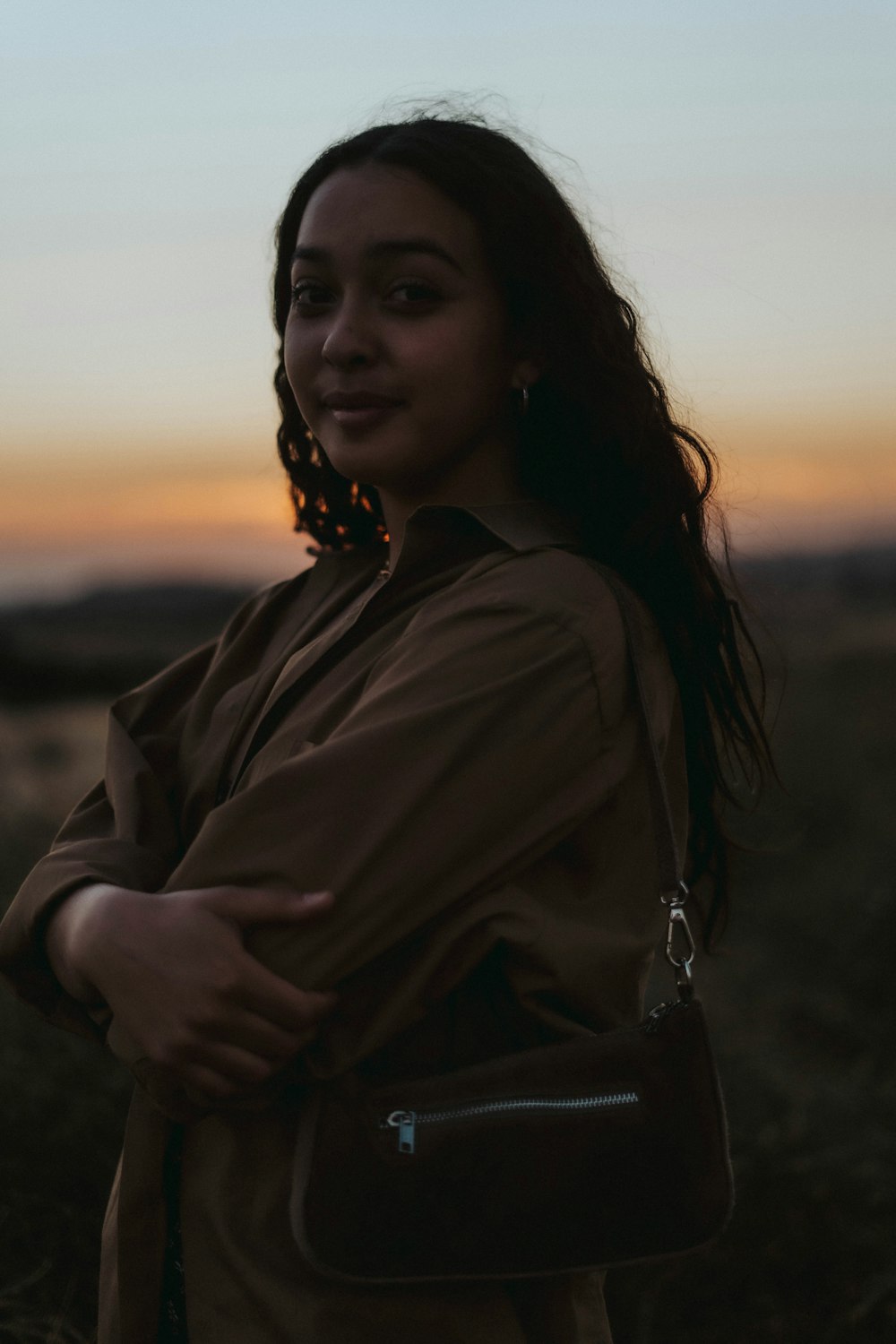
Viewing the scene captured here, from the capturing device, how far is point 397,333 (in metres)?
1.61

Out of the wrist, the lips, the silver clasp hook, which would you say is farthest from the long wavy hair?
the wrist

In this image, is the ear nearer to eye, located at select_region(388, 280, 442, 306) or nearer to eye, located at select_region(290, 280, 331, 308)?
eye, located at select_region(388, 280, 442, 306)

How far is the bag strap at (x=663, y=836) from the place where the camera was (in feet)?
4.50

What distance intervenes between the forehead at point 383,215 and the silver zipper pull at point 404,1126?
1.08 metres

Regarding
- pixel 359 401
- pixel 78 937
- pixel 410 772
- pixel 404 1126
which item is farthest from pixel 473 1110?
pixel 359 401

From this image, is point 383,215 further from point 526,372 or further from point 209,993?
point 209,993

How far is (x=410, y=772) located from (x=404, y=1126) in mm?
376

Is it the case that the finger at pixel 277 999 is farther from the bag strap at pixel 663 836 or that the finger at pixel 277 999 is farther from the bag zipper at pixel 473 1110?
the bag strap at pixel 663 836

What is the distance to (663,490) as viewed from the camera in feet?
5.69

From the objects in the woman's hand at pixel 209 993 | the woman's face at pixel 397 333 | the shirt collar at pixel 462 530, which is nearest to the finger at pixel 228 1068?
the woman's hand at pixel 209 993

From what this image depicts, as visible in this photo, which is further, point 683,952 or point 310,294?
point 310,294

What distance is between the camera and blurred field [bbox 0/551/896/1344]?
2760 millimetres

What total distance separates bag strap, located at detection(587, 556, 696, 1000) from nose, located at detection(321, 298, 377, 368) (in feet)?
1.53

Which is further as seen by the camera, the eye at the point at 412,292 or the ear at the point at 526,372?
the ear at the point at 526,372
